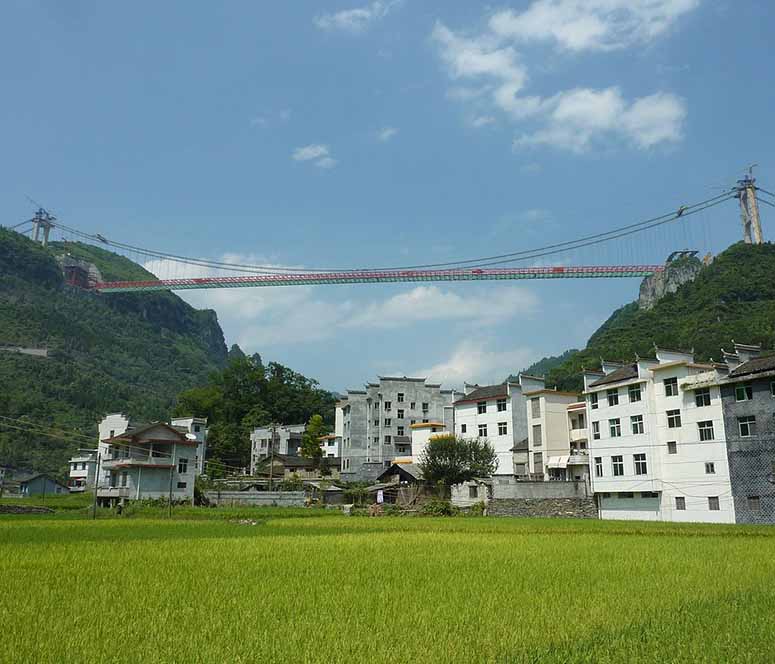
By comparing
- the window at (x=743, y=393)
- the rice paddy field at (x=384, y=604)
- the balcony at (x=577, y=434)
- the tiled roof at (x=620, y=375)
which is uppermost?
the tiled roof at (x=620, y=375)

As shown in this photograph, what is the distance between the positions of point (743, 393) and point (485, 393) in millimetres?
27137

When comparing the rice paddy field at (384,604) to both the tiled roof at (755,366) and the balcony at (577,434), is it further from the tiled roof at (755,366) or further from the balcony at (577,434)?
the balcony at (577,434)

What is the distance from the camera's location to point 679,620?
9.73 metres

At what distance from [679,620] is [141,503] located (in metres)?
49.6

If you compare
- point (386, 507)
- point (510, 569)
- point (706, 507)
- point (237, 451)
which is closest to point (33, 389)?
point (237, 451)

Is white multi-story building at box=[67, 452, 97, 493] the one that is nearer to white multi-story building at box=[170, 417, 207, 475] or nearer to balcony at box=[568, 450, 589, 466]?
white multi-story building at box=[170, 417, 207, 475]

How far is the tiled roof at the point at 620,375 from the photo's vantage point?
4928cm

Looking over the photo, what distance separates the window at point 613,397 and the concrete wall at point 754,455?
911 cm

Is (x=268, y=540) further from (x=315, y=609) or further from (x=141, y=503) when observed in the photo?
(x=141, y=503)

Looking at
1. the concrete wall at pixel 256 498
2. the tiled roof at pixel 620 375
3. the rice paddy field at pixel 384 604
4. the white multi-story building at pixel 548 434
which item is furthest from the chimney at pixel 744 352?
the concrete wall at pixel 256 498

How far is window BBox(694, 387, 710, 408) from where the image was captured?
142ft

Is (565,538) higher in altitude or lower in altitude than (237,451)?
lower

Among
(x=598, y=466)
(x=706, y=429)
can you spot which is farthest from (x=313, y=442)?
(x=706, y=429)

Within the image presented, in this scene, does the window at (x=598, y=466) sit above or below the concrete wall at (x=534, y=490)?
above
